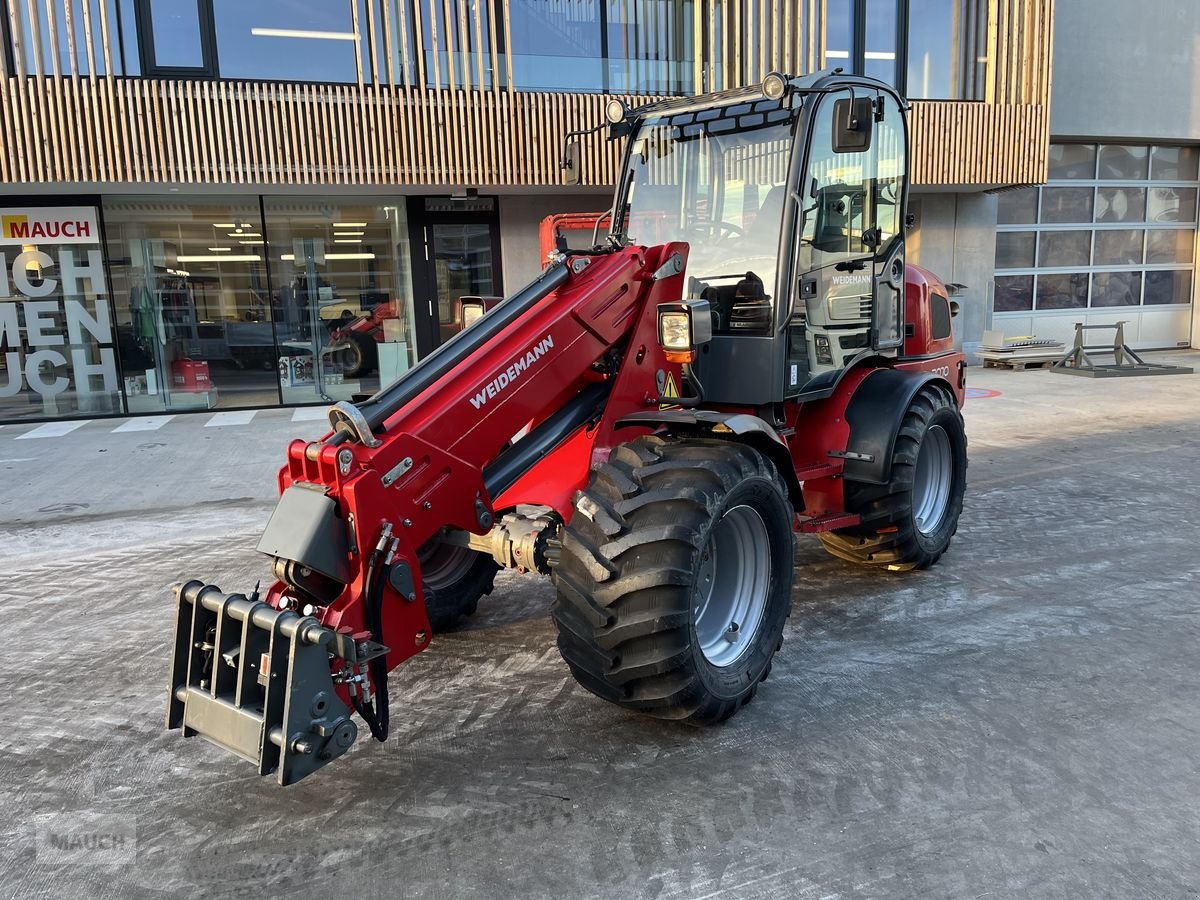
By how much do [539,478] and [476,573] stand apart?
86 centimetres

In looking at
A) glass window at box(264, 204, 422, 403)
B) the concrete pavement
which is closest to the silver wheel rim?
the concrete pavement

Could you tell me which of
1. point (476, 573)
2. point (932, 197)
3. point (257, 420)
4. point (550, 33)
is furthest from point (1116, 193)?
point (476, 573)

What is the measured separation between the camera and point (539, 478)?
4090 millimetres

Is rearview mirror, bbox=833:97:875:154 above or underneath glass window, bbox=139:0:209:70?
underneath

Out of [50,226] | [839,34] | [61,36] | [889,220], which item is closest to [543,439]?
[889,220]

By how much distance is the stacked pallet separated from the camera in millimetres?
14898

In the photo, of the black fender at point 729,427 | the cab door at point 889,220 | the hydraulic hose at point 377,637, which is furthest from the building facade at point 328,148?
the hydraulic hose at point 377,637

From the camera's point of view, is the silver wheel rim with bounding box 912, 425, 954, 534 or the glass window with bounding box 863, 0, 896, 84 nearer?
the silver wheel rim with bounding box 912, 425, 954, 534

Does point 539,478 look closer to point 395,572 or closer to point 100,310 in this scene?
point 395,572

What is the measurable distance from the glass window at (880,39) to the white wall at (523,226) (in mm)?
4286

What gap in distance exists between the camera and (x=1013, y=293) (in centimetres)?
1617

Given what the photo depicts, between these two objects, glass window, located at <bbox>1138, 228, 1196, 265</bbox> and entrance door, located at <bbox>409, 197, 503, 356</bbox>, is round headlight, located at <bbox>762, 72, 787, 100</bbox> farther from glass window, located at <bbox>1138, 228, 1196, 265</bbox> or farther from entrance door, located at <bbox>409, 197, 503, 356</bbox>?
glass window, located at <bbox>1138, 228, 1196, 265</bbox>

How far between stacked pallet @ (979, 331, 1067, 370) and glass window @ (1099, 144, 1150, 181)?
3599mm

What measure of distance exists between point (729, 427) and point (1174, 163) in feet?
56.5
